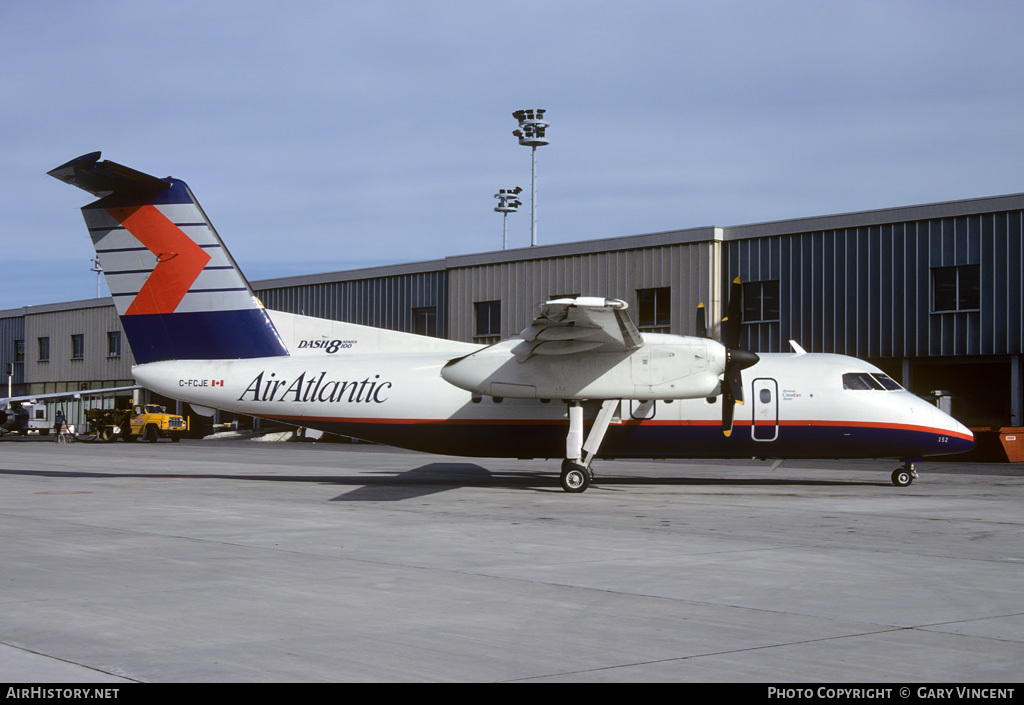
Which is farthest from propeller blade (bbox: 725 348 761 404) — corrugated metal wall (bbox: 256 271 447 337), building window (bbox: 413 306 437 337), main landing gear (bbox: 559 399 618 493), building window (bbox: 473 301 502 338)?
building window (bbox: 413 306 437 337)

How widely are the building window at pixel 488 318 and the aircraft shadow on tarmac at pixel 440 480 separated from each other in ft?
65.6

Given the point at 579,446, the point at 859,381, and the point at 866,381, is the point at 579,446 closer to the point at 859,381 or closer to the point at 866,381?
the point at 859,381

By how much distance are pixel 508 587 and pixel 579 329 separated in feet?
32.7

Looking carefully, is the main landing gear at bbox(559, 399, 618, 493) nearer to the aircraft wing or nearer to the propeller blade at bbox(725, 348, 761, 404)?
the aircraft wing

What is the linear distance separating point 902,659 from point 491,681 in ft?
9.07

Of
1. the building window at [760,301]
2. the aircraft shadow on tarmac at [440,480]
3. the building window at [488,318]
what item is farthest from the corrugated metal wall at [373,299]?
the aircraft shadow on tarmac at [440,480]

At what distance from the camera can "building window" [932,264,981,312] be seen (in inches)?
1364

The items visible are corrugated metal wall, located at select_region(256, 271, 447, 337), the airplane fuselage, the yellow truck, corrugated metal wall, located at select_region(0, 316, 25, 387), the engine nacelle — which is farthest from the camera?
corrugated metal wall, located at select_region(0, 316, 25, 387)

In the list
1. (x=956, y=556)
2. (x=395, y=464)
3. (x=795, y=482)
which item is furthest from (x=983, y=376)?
(x=956, y=556)

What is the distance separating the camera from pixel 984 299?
112ft

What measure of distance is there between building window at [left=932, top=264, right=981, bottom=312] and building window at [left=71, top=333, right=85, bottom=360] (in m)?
57.4

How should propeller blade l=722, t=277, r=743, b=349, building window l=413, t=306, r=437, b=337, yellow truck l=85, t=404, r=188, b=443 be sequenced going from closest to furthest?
propeller blade l=722, t=277, r=743, b=349
building window l=413, t=306, r=437, b=337
yellow truck l=85, t=404, r=188, b=443

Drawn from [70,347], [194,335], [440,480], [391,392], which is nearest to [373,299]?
[70,347]
